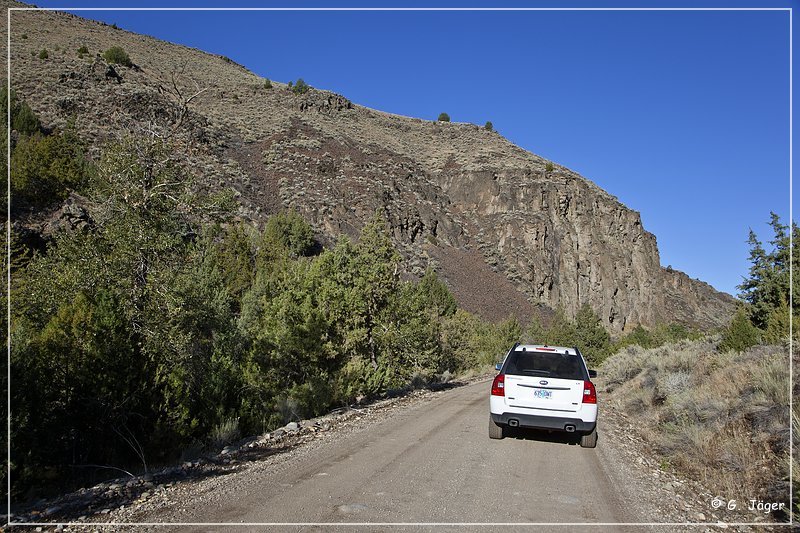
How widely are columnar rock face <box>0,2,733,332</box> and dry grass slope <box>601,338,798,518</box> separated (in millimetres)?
46352

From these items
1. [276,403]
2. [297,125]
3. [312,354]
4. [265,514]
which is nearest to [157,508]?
[265,514]

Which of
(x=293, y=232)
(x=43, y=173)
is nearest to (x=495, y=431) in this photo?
(x=43, y=173)

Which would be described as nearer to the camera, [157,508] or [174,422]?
[157,508]

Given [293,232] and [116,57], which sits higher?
[116,57]

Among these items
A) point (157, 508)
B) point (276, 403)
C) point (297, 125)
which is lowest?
point (276, 403)

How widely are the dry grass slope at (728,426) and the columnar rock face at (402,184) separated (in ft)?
152

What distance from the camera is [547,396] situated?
9.34 meters

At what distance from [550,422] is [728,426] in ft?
9.74

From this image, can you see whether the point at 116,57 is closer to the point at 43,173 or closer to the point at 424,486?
the point at 43,173

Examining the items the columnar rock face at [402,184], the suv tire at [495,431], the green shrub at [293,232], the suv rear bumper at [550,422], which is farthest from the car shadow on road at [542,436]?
the columnar rock face at [402,184]

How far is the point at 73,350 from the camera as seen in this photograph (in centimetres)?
912

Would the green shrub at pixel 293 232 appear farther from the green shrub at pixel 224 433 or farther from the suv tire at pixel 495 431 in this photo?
the suv tire at pixel 495 431

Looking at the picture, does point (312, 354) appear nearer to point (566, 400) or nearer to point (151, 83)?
point (566, 400)

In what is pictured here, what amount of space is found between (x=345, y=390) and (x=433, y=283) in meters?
34.9
